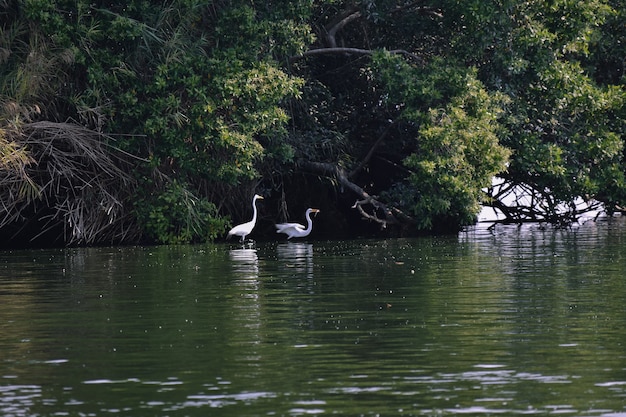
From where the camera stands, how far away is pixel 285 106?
33031mm

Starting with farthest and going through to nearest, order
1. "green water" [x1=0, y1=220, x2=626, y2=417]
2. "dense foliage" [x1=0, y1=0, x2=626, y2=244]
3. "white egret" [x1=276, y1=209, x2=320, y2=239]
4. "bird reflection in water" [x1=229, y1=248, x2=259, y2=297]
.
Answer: "white egret" [x1=276, y1=209, x2=320, y2=239] < "dense foliage" [x1=0, y1=0, x2=626, y2=244] < "bird reflection in water" [x1=229, y1=248, x2=259, y2=297] < "green water" [x1=0, y1=220, x2=626, y2=417]

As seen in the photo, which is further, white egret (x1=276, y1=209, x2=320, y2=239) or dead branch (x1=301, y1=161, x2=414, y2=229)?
dead branch (x1=301, y1=161, x2=414, y2=229)

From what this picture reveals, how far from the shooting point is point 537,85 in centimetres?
3253

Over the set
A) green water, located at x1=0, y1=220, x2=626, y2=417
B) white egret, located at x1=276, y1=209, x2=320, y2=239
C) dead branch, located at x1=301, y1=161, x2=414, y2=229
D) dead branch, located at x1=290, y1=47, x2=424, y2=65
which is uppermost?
dead branch, located at x1=290, y1=47, x2=424, y2=65

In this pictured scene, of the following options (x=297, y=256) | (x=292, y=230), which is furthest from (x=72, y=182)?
(x=297, y=256)

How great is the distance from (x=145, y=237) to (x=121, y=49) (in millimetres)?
4410

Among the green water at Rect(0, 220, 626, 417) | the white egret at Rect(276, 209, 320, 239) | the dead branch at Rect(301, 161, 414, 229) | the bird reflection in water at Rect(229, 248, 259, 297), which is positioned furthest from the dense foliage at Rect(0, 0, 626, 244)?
the green water at Rect(0, 220, 626, 417)

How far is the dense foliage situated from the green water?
19.2 feet

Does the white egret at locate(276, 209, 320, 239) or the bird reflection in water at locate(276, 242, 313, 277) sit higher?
the white egret at locate(276, 209, 320, 239)

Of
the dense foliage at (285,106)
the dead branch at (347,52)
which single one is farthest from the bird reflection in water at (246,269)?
the dead branch at (347,52)

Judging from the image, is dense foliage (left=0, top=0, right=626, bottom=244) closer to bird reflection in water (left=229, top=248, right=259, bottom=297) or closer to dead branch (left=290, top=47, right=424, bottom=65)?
dead branch (left=290, top=47, right=424, bottom=65)

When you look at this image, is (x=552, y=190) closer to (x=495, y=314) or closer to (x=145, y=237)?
(x=145, y=237)

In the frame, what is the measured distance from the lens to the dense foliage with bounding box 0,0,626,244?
94.9ft

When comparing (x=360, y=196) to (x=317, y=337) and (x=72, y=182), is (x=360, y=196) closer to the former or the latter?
(x=72, y=182)
